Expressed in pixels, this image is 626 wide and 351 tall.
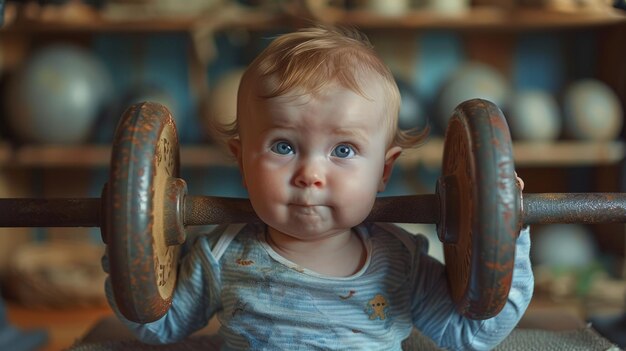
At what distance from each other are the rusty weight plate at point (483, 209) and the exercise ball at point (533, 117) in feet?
4.86

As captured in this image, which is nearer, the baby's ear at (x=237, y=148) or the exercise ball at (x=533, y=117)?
the baby's ear at (x=237, y=148)

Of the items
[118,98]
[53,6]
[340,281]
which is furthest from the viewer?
[118,98]

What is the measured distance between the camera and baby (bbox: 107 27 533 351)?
803 mm

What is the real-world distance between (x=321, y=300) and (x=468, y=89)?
1.52m

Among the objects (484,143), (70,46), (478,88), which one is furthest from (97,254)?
(484,143)

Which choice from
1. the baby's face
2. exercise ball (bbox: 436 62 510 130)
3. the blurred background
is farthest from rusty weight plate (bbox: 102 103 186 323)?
exercise ball (bbox: 436 62 510 130)

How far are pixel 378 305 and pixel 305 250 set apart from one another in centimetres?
11

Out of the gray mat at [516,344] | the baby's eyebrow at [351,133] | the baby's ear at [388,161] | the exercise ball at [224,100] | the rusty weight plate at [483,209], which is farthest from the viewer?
the exercise ball at [224,100]

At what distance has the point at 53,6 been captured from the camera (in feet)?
7.24

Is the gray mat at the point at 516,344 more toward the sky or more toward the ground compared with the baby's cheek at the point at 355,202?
more toward the ground

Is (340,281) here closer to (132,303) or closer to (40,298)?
(132,303)

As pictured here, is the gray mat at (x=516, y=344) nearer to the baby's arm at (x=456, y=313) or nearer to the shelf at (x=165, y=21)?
the baby's arm at (x=456, y=313)

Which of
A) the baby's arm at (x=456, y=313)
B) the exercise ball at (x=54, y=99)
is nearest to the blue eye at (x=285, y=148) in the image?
the baby's arm at (x=456, y=313)

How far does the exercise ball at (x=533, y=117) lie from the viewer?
2.21 meters
